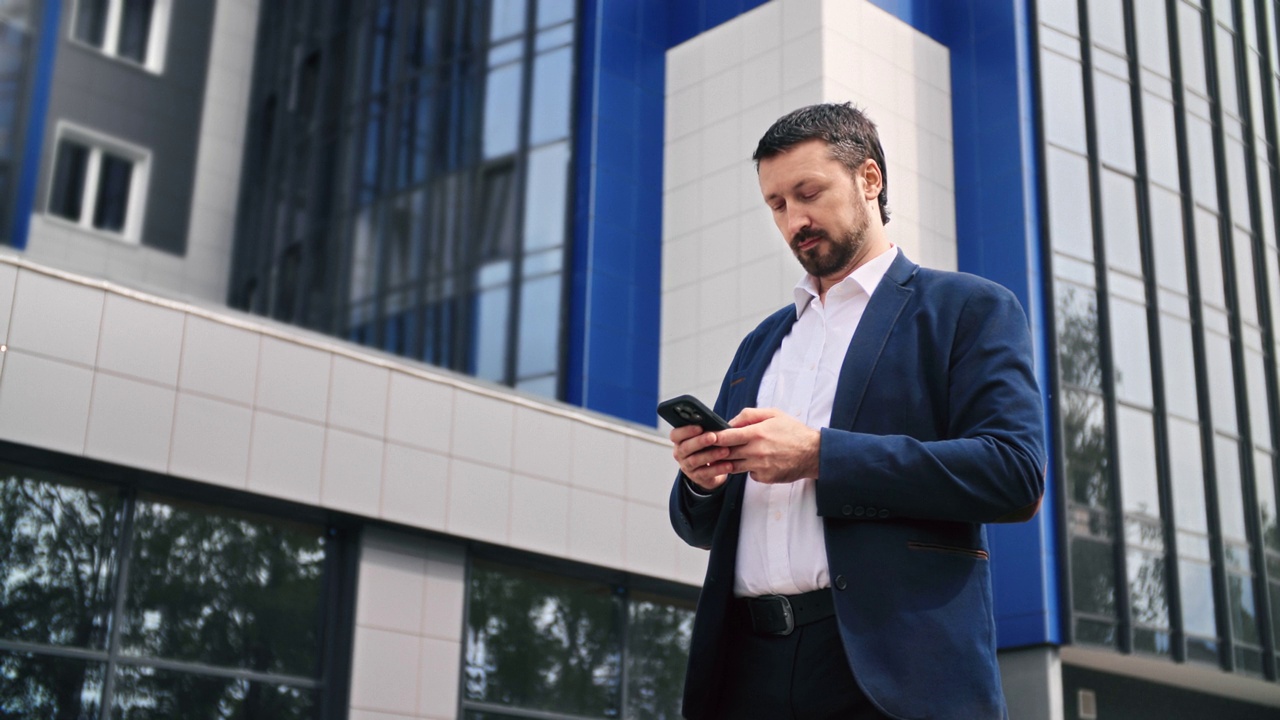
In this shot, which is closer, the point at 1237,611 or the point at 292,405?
the point at 292,405

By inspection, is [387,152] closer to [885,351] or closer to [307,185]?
[307,185]

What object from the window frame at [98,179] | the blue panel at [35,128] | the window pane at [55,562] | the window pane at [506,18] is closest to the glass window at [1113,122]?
the window pane at [506,18]

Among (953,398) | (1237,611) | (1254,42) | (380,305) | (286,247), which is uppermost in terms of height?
(1254,42)

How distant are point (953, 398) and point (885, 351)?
0.48ft

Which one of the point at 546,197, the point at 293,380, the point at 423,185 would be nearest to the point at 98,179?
the point at 423,185

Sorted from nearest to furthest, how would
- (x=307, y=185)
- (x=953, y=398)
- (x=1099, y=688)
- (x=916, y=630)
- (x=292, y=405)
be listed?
(x=916, y=630) < (x=953, y=398) < (x=292, y=405) < (x=1099, y=688) < (x=307, y=185)

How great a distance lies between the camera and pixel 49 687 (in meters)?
9.43

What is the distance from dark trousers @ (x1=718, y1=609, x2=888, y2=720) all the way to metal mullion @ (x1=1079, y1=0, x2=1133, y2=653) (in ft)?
48.4

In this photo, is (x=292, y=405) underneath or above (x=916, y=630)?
above

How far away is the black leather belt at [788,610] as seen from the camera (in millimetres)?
2354

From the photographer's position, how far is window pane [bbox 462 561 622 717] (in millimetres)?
11875

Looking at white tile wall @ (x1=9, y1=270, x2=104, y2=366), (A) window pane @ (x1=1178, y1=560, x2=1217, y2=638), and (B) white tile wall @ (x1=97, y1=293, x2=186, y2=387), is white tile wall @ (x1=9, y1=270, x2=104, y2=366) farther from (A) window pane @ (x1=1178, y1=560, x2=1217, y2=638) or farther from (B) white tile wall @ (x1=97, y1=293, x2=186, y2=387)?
(A) window pane @ (x1=1178, y1=560, x2=1217, y2=638)

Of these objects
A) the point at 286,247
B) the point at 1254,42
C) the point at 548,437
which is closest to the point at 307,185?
the point at 286,247

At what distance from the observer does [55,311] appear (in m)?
9.61
